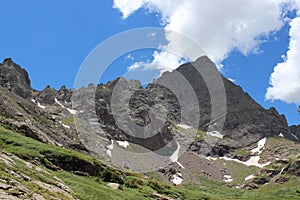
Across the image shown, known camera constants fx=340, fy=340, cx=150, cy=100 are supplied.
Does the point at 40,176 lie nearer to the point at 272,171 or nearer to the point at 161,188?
the point at 161,188

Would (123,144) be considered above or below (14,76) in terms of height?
below

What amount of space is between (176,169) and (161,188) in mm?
121050

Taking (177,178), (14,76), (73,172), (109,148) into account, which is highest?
(14,76)

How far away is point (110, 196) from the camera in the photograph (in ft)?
107

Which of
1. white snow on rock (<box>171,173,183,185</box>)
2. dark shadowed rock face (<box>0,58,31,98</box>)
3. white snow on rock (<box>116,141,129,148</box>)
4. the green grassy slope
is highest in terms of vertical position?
dark shadowed rock face (<box>0,58,31,98</box>)

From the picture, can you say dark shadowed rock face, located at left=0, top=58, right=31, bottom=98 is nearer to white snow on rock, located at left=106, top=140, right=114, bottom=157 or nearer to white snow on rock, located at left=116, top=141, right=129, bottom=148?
white snow on rock, located at left=106, top=140, right=114, bottom=157

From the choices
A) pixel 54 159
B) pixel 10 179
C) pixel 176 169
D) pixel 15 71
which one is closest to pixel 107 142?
pixel 176 169

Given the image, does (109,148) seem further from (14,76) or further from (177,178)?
(14,76)

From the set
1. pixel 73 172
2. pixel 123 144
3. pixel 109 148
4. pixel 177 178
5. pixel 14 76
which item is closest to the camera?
pixel 73 172

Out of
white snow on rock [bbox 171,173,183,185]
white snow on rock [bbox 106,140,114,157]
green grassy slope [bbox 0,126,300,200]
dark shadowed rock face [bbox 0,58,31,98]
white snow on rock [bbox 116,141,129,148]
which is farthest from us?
white snow on rock [bbox 116,141,129,148]

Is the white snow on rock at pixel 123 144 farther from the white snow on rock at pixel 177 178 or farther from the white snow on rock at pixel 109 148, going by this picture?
the white snow on rock at pixel 177 178

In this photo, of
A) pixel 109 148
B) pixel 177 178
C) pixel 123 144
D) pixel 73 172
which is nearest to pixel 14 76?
pixel 123 144

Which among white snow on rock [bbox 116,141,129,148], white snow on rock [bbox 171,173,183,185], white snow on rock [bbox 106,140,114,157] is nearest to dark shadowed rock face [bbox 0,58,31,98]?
white snow on rock [bbox 106,140,114,157]

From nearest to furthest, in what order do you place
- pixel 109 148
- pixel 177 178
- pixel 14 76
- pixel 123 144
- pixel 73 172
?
pixel 73 172 → pixel 177 178 → pixel 109 148 → pixel 123 144 → pixel 14 76
